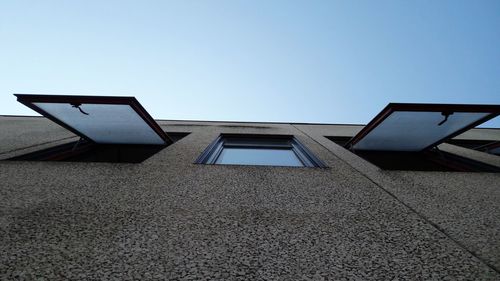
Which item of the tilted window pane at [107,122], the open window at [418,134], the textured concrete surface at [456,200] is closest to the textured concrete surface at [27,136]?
the tilted window pane at [107,122]

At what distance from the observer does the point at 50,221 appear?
183 centimetres

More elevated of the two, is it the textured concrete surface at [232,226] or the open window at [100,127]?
the open window at [100,127]

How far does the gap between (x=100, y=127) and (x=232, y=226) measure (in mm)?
3189

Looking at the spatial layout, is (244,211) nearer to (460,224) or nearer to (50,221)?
(50,221)

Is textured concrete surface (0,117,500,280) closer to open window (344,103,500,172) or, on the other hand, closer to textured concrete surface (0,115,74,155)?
→ open window (344,103,500,172)

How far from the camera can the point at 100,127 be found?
389 centimetres

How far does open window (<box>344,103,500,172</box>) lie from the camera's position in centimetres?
324

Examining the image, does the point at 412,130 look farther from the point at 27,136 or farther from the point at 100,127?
the point at 27,136

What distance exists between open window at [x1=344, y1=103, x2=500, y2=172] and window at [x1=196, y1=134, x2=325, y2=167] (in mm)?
1032

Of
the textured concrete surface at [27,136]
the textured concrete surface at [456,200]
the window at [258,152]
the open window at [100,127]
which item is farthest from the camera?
the textured concrete surface at [27,136]

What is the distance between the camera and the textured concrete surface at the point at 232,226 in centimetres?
141

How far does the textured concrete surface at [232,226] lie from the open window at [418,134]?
3.01 feet

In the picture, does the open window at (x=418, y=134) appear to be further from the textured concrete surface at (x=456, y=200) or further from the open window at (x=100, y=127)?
the open window at (x=100, y=127)

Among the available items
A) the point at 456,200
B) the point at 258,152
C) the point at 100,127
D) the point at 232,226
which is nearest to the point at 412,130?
the point at 456,200
